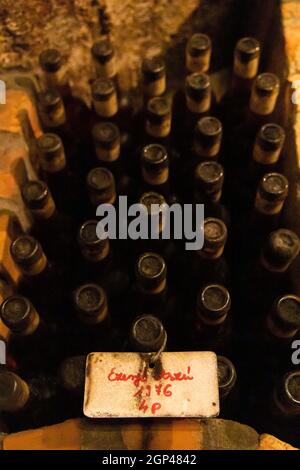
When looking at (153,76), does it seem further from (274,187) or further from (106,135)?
(274,187)

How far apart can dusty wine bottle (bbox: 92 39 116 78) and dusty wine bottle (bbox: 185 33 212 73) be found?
0.19 meters

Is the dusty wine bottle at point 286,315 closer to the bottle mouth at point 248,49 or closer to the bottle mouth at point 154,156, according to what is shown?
the bottle mouth at point 154,156

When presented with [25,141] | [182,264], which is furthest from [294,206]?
[25,141]

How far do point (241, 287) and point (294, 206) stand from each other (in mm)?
214

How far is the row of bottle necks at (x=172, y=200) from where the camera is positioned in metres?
0.90

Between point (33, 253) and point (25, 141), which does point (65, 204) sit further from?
point (33, 253)

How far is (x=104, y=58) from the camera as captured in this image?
3.80ft

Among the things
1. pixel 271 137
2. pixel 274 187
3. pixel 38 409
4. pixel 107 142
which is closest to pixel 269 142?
pixel 271 137

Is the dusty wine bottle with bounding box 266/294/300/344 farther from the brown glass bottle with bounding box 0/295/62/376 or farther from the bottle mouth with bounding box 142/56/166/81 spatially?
the bottle mouth with bounding box 142/56/166/81

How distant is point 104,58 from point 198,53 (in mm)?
226

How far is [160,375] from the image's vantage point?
0.73 metres

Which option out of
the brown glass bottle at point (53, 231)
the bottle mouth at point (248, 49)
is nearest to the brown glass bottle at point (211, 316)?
the brown glass bottle at point (53, 231)

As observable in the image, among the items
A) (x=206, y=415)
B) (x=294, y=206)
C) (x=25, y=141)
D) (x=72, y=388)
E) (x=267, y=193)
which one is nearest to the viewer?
(x=206, y=415)

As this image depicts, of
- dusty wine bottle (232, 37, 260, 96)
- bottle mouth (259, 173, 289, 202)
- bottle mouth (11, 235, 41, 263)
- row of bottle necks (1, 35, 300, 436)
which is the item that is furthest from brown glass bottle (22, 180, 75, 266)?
dusty wine bottle (232, 37, 260, 96)
